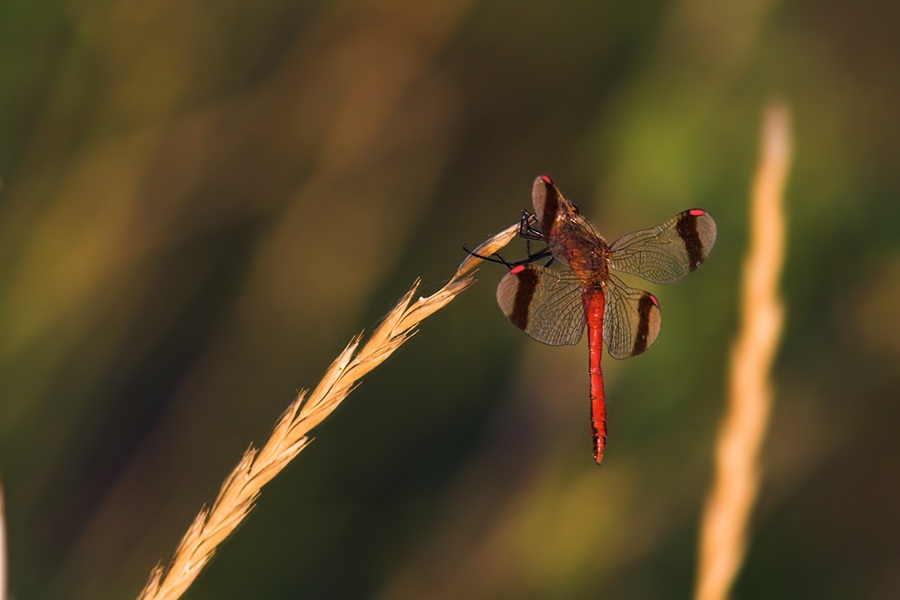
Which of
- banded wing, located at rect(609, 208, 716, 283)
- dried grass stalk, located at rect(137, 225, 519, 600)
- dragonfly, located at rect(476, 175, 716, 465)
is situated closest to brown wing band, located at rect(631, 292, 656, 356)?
dragonfly, located at rect(476, 175, 716, 465)

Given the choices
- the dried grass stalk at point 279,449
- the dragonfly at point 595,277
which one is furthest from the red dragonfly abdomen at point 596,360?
the dried grass stalk at point 279,449

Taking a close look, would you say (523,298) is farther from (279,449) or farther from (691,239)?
(279,449)

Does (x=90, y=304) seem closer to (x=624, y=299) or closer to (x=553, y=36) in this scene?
(x=624, y=299)

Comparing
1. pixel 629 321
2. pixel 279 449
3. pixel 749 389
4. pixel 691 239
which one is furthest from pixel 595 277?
pixel 279 449

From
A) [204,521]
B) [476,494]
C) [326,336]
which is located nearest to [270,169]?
[326,336]

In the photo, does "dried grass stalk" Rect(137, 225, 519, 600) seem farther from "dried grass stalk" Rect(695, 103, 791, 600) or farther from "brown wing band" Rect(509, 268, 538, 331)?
"dried grass stalk" Rect(695, 103, 791, 600)

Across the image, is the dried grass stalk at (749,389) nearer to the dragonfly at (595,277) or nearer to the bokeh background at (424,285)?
the dragonfly at (595,277)
